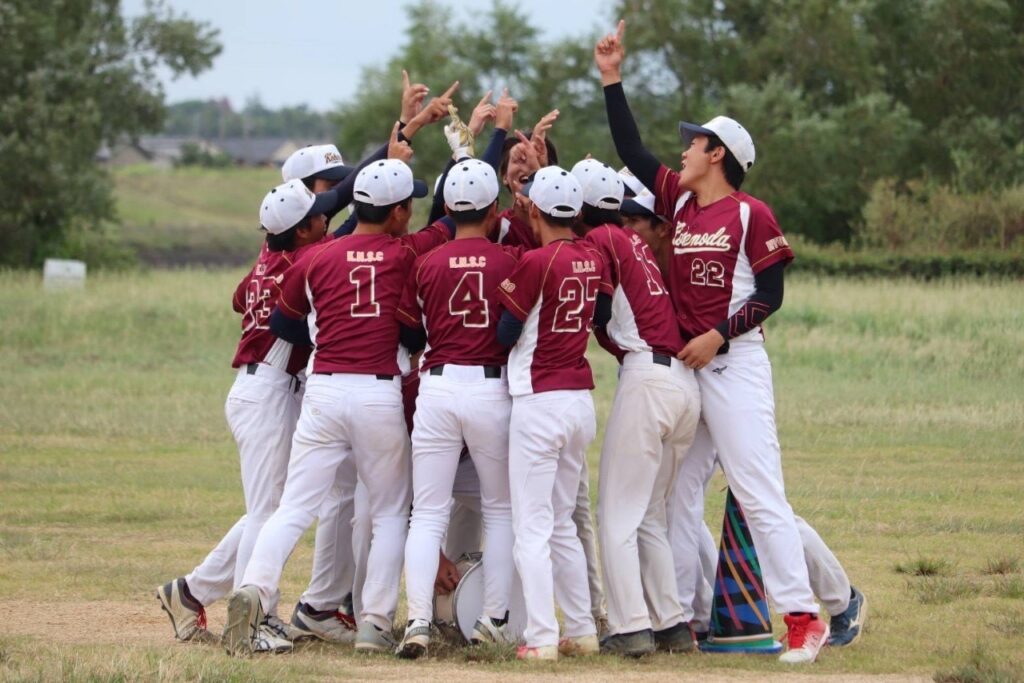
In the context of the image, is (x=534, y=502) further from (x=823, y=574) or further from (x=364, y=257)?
(x=823, y=574)

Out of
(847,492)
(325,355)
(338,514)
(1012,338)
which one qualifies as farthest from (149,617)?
(1012,338)

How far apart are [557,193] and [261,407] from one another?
1.95 m

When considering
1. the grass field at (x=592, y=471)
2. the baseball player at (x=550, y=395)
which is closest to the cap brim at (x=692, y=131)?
the baseball player at (x=550, y=395)

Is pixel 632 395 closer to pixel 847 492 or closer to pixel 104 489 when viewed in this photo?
pixel 847 492

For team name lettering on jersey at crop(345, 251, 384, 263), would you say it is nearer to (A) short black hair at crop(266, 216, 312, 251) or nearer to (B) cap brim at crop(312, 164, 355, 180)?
(A) short black hair at crop(266, 216, 312, 251)

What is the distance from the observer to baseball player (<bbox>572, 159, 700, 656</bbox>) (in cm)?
770

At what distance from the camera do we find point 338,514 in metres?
8.41

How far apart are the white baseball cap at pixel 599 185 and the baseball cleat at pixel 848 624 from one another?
7.86 ft

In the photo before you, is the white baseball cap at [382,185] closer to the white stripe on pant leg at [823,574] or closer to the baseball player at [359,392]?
the baseball player at [359,392]

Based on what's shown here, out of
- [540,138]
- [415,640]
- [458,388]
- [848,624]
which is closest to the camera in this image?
[415,640]

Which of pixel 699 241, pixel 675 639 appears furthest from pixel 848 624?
pixel 699 241

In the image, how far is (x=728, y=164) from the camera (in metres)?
8.05

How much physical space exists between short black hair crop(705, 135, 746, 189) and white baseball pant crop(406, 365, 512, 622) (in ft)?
5.19

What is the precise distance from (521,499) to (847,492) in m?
6.56
